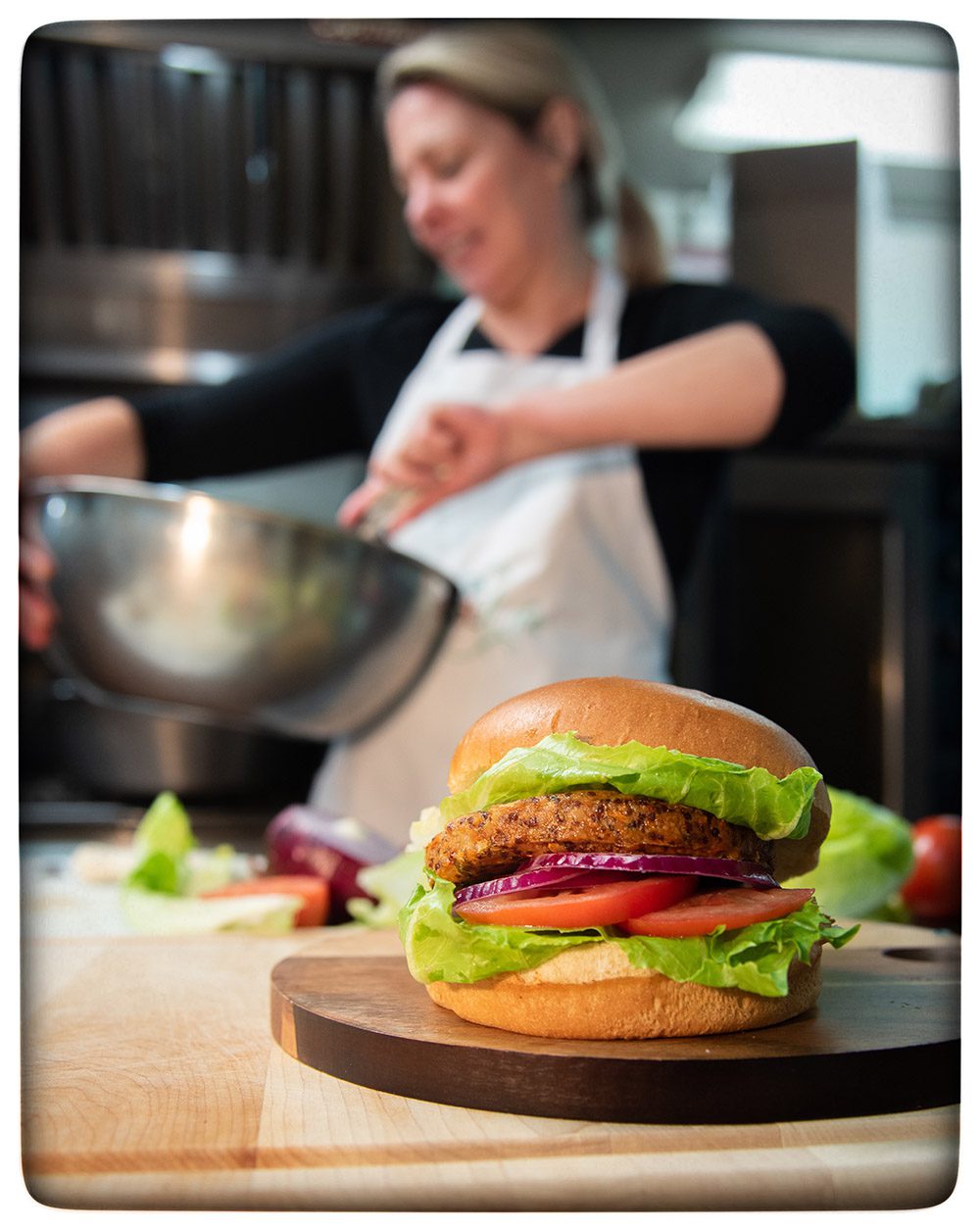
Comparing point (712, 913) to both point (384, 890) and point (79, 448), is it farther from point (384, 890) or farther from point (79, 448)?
point (79, 448)

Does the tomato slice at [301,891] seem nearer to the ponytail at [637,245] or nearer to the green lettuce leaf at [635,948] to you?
the green lettuce leaf at [635,948]

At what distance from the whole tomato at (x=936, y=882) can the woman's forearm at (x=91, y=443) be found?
4.22 ft

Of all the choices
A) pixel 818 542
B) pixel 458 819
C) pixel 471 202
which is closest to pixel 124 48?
pixel 471 202

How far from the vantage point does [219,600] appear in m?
1.41

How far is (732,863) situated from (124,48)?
6.12 ft

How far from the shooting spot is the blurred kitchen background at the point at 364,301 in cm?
208

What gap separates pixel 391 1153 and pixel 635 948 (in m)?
0.17

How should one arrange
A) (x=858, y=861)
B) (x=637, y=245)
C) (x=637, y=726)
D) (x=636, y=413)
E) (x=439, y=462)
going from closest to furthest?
(x=637, y=726) → (x=858, y=861) → (x=439, y=462) → (x=636, y=413) → (x=637, y=245)

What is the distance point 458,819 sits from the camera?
2.44 ft

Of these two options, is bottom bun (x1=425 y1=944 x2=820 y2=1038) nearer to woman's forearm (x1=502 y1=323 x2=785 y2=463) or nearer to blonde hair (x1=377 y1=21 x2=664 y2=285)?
woman's forearm (x1=502 y1=323 x2=785 y2=463)

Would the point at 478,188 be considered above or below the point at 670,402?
above

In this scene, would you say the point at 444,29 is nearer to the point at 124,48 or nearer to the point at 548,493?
the point at 124,48

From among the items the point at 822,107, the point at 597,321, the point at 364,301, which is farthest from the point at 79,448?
the point at 822,107

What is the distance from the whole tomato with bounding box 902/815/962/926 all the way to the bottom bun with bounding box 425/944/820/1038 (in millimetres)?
619
